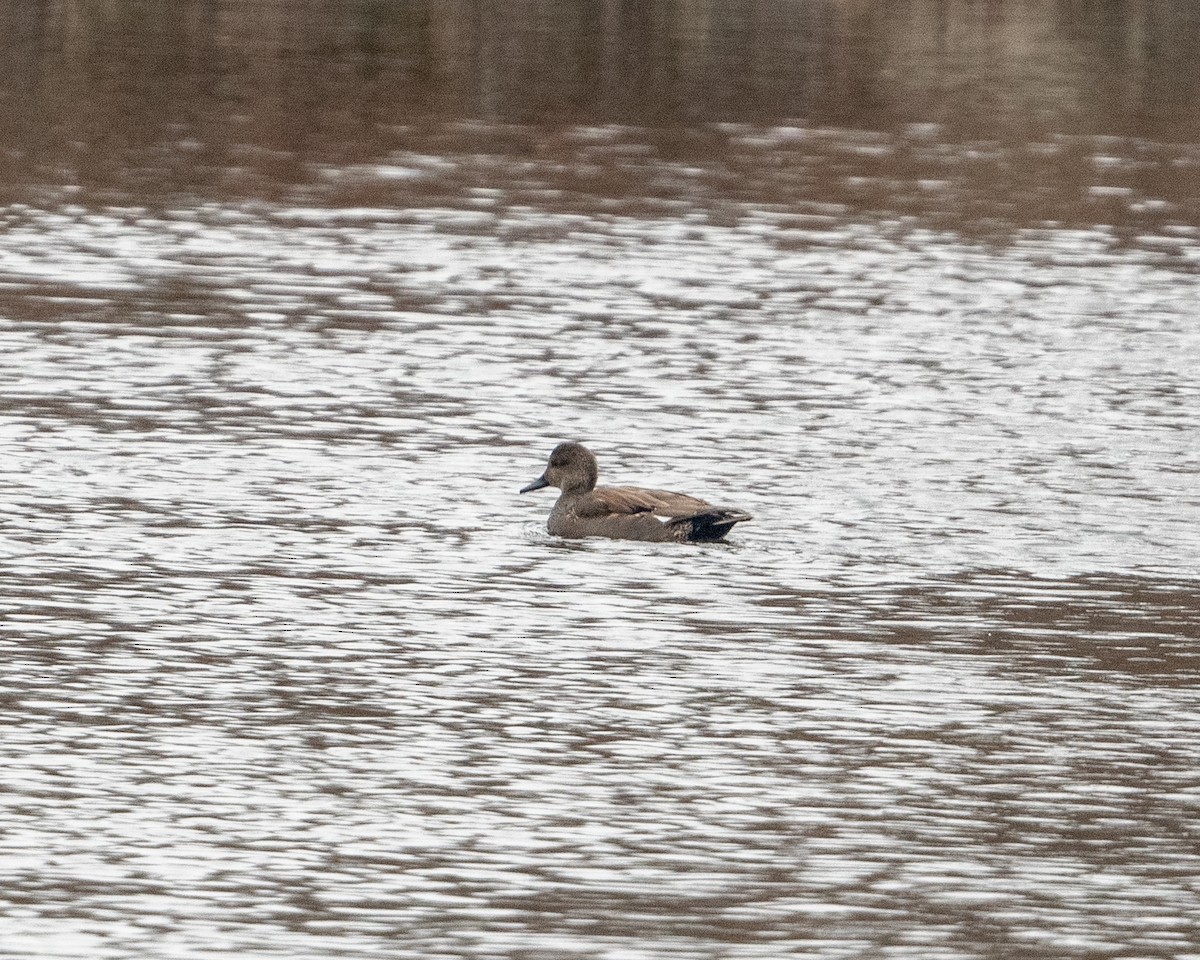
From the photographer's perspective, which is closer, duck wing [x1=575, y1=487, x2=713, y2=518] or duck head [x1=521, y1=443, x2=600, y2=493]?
duck wing [x1=575, y1=487, x2=713, y2=518]

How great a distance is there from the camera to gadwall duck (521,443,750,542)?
16.2 metres

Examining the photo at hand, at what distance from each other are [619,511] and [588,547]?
0.86 ft

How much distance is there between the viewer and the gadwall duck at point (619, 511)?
53.2 ft

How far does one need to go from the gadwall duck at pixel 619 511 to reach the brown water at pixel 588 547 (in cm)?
15

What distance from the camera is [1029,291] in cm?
2620

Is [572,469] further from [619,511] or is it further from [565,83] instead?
[565,83]

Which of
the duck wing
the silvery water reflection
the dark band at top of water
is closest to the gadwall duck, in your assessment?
the duck wing

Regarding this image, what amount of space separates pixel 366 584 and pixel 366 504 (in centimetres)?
204

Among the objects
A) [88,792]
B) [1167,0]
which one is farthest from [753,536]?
[1167,0]

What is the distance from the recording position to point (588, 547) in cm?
1652

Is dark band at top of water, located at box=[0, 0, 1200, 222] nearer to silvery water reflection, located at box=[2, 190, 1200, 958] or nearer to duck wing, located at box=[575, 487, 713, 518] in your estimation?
silvery water reflection, located at box=[2, 190, 1200, 958]

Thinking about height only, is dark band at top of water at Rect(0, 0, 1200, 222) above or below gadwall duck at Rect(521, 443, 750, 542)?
above

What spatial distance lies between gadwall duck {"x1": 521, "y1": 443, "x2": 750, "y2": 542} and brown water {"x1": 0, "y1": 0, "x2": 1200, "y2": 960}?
0.49 feet

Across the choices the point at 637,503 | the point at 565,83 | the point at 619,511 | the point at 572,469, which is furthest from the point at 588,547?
the point at 565,83
